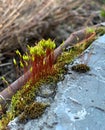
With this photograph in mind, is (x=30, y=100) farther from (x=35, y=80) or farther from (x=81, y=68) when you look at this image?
(x=81, y=68)

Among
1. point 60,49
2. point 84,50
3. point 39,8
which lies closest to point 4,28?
point 39,8

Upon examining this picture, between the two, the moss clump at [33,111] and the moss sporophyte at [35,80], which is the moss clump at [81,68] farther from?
the moss clump at [33,111]

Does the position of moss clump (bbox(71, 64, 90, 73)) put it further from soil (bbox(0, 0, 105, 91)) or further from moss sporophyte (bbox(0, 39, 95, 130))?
soil (bbox(0, 0, 105, 91))

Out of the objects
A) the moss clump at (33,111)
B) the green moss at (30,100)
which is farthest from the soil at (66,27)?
the moss clump at (33,111)

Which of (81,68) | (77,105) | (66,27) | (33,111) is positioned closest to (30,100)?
(33,111)

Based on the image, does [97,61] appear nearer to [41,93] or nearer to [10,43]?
[41,93]

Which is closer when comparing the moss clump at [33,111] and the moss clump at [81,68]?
the moss clump at [33,111]

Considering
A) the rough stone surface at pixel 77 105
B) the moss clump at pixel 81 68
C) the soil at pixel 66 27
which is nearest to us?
the rough stone surface at pixel 77 105
